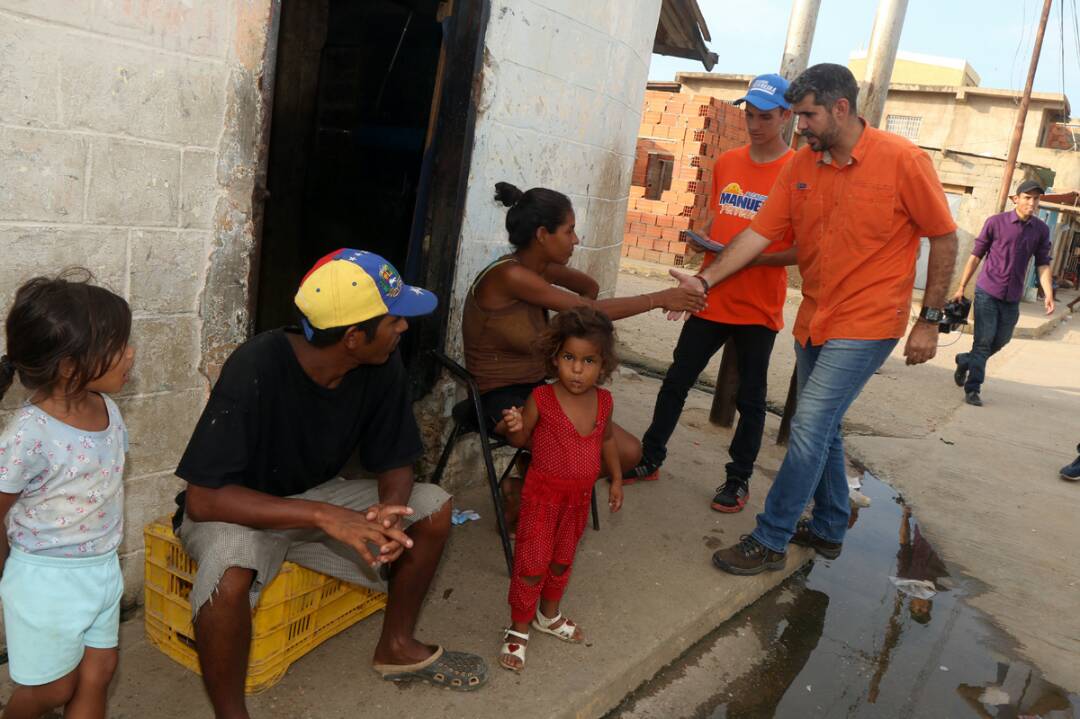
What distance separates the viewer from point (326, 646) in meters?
2.63

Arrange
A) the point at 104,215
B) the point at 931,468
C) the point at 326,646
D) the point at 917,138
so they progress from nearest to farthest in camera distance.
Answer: the point at 104,215 < the point at 326,646 < the point at 931,468 < the point at 917,138

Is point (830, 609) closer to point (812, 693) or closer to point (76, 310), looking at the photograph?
point (812, 693)

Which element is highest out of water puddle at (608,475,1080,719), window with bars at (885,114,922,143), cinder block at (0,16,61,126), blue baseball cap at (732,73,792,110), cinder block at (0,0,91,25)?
window with bars at (885,114,922,143)

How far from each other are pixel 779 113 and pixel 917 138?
27413 millimetres

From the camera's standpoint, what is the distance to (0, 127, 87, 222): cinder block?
83.3 inches

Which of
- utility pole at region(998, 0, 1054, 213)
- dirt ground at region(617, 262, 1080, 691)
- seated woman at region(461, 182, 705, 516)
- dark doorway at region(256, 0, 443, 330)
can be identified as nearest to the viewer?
seated woman at region(461, 182, 705, 516)

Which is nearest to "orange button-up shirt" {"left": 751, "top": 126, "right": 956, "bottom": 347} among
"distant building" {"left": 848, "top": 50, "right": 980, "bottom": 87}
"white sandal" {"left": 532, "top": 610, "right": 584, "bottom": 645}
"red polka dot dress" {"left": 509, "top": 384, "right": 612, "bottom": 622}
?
"red polka dot dress" {"left": 509, "top": 384, "right": 612, "bottom": 622}

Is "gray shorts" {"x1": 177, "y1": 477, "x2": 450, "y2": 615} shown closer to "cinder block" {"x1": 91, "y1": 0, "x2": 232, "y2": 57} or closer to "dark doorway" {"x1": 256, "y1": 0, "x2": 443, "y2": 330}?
"cinder block" {"x1": 91, "y1": 0, "x2": 232, "y2": 57}

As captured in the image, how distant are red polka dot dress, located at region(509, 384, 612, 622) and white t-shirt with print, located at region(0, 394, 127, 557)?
1.23 m

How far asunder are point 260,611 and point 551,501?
946 mm

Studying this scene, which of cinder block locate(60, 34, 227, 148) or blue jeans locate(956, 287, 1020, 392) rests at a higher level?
cinder block locate(60, 34, 227, 148)

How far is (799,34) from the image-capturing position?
11.1m

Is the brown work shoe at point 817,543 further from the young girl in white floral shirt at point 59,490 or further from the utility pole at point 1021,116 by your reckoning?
the utility pole at point 1021,116

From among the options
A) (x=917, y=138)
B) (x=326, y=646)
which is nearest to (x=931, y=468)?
(x=326, y=646)
